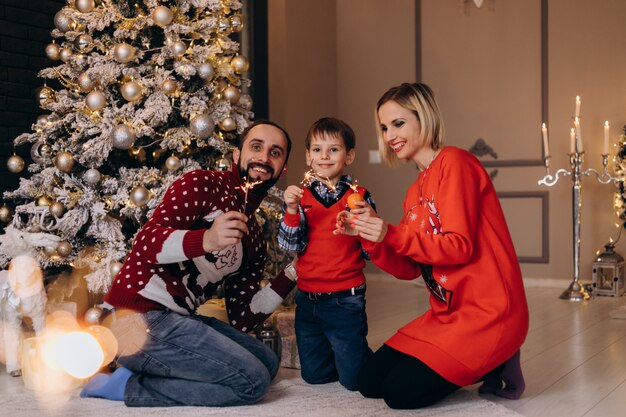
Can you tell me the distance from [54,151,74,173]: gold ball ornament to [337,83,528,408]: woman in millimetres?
1282

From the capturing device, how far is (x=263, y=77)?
16.3 feet

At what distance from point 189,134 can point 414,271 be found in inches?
43.1

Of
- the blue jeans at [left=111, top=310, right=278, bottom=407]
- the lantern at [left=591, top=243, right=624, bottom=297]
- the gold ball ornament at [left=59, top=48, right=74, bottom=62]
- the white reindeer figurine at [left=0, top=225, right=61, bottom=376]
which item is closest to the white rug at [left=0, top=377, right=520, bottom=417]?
the blue jeans at [left=111, top=310, right=278, bottom=407]

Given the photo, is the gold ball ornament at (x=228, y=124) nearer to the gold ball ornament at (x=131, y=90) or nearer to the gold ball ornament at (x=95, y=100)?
the gold ball ornament at (x=131, y=90)

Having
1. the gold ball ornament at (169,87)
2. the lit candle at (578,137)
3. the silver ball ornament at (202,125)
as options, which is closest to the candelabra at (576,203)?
the lit candle at (578,137)

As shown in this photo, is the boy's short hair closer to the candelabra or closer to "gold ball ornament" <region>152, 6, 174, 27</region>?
"gold ball ornament" <region>152, 6, 174, 27</region>

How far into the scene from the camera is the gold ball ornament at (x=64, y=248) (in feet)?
9.10

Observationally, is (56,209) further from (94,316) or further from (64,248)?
(94,316)

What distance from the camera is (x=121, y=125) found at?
273 cm

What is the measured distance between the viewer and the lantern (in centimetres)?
448

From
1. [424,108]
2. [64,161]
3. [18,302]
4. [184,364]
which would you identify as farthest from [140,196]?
[424,108]

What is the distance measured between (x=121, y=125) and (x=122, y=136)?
52mm

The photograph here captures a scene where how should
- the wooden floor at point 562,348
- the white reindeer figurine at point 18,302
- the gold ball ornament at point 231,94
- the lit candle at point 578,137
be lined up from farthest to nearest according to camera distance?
the lit candle at point 578,137 → the gold ball ornament at point 231,94 → the white reindeer figurine at point 18,302 → the wooden floor at point 562,348

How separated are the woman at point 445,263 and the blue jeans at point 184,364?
0.42 m
